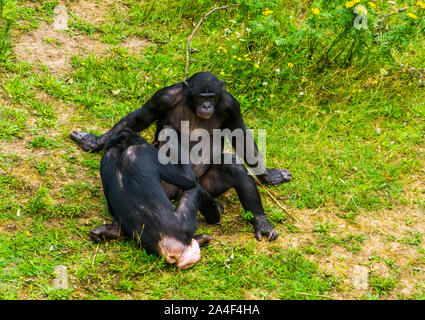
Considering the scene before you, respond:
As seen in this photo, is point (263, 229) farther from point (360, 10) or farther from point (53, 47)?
point (53, 47)

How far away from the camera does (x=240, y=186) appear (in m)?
5.48

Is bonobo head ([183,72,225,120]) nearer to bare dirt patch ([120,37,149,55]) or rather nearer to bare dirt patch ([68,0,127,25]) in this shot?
bare dirt patch ([120,37,149,55])

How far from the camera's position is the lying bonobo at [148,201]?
15.0 ft

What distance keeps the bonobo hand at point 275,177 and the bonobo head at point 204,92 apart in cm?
106

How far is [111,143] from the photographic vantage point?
502 centimetres

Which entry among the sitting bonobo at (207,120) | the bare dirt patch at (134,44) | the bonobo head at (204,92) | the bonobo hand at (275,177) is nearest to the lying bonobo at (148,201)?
the sitting bonobo at (207,120)

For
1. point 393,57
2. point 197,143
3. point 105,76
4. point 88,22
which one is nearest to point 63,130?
point 105,76

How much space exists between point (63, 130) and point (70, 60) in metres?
1.29

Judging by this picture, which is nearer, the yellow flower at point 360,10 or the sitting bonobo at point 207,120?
the sitting bonobo at point 207,120

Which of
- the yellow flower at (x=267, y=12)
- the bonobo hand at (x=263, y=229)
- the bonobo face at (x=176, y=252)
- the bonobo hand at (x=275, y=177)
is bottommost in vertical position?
the bonobo face at (x=176, y=252)

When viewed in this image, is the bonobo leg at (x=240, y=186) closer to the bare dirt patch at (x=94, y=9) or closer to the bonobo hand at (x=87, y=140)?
the bonobo hand at (x=87, y=140)

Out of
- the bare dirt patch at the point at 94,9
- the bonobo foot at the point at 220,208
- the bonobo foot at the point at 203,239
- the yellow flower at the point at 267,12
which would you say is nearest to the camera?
the bonobo foot at the point at 203,239

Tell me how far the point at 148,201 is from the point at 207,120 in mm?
1313

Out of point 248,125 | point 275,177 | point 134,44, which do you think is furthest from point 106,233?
point 134,44
